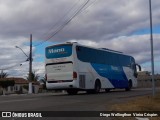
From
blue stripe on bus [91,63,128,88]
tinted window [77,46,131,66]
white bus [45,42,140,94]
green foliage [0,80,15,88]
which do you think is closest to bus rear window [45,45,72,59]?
white bus [45,42,140,94]

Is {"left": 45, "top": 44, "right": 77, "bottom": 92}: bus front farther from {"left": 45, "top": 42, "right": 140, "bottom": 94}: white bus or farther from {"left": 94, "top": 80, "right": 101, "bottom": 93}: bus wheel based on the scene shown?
Result: {"left": 94, "top": 80, "right": 101, "bottom": 93}: bus wheel

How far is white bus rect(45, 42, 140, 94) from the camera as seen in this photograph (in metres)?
28.0

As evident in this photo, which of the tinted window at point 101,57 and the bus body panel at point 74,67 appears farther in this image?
the tinted window at point 101,57

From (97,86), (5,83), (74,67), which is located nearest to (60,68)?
(74,67)

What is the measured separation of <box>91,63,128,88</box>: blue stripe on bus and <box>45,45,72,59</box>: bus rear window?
2.97m

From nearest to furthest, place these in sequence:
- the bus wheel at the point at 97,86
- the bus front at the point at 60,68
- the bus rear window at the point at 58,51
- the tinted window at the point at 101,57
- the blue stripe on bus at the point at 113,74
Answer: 1. the bus front at the point at 60,68
2. the bus rear window at the point at 58,51
3. the tinted window at the point at 101,57
4. the bus wheel at the point at 97,86
5. the blue stripe on bus at the point at 113,74

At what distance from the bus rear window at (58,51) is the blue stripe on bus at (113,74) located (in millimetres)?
2973

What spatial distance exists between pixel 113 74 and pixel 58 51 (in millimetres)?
7352

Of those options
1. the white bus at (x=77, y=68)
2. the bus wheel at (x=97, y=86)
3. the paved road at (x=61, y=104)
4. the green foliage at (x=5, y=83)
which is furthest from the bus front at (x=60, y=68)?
the green foliage at (x=5, y=83)

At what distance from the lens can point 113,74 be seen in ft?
112

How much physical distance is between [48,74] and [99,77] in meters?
4.55

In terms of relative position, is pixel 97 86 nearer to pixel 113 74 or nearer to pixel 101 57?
pixel 101 57

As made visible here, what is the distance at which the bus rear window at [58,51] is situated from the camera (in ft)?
92.1

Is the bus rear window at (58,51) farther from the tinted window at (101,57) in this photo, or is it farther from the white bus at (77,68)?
the tinted window at (101,57)
